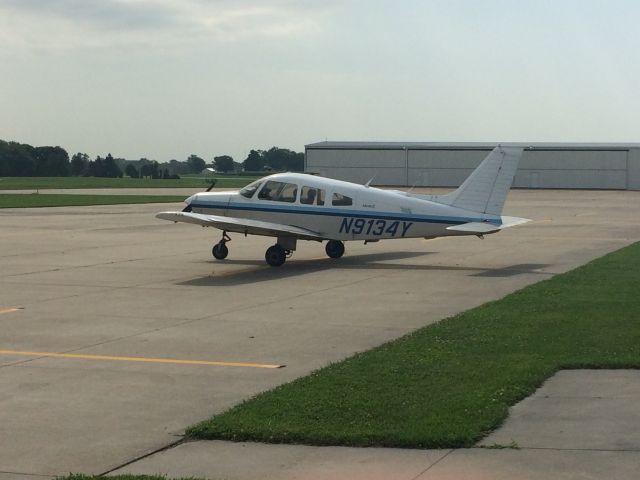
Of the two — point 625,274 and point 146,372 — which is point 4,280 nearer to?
point 146,372

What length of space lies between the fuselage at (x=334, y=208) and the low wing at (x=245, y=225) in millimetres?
323

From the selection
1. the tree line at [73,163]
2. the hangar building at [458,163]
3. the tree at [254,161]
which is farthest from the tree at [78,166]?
the hangar building at [458,163]

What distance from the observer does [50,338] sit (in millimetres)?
13930

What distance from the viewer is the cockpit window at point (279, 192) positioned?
2464cm

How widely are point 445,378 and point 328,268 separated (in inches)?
504

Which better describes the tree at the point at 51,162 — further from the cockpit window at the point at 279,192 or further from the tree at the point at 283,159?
the cockpit window at the point at 279,192

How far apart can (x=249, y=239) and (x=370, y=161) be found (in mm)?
85691

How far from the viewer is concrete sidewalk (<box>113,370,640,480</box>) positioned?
7.63 metres

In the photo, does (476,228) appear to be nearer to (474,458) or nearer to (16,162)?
(474,458)

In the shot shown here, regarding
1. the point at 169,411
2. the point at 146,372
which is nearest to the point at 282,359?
the point at 146,372

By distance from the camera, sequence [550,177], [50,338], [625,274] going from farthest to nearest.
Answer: [550,177] < [625,274] < [50,338]

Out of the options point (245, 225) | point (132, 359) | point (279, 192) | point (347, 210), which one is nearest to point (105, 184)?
point (279, 192)

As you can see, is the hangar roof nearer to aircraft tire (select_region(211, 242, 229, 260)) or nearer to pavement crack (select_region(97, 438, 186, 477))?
aircraft tire (select_region(211, 242, 229, 260))

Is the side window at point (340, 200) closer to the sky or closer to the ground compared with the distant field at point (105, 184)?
closer to the sky
